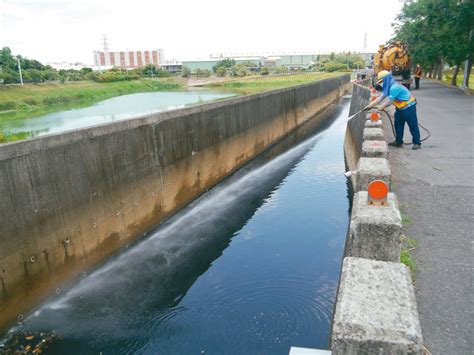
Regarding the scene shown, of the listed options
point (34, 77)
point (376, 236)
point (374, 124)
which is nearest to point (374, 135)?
point (374, 124)

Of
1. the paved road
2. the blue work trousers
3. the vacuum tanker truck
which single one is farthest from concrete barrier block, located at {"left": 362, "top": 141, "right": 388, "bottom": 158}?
the vacuum tanker truck

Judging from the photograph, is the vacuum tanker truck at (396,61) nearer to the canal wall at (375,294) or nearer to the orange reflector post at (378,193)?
the orange reflector post at (378,193)

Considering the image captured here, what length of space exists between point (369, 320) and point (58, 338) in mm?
5806

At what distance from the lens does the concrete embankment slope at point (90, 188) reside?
6.77 m

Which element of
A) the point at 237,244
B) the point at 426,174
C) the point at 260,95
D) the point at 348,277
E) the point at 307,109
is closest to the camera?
the point at 348,277

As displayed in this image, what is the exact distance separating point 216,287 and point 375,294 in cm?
589

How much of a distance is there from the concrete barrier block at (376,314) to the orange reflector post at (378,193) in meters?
1.15

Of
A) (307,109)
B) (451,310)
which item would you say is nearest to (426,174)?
(451,310)

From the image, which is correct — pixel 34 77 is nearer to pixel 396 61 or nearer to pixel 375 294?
pixel 396 61

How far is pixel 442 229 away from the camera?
5.60 metres

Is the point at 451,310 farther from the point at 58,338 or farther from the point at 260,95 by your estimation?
the point at 260,95

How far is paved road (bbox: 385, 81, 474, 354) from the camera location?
142 inches

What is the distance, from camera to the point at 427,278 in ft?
14.2

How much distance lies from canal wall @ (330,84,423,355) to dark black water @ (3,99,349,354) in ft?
10.5
